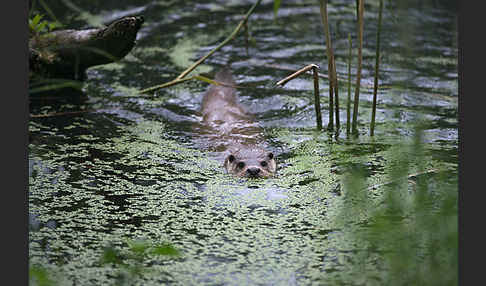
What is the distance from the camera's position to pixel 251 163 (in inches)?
143

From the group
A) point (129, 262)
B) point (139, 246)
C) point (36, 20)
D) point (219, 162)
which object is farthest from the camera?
point (36, 20)

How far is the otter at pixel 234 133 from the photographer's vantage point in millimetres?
3646

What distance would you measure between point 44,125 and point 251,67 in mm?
2371

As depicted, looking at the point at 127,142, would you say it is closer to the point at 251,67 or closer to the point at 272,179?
the point at 272,179

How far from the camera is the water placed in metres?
2.44

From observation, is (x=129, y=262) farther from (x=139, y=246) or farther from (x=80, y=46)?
(x=80, y=46)

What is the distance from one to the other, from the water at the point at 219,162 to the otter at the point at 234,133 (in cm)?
9

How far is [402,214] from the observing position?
8.77ft

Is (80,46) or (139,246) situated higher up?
(80,46)

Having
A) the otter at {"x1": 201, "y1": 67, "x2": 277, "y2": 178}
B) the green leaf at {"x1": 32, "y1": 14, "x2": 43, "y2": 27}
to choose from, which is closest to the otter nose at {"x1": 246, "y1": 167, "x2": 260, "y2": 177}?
the otter at {"x1": 201, "y1": 67, "x2": 277, "y2": 178}

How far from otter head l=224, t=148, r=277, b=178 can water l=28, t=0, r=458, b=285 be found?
7 cm

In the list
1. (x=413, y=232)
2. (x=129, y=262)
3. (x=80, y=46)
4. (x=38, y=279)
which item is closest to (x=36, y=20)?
(x=80, y=46)

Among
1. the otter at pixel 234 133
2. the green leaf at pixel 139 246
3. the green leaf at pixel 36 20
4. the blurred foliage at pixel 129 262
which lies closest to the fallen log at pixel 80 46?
the green leaf at pixel 36 20

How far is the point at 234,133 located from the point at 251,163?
36.3 inches
